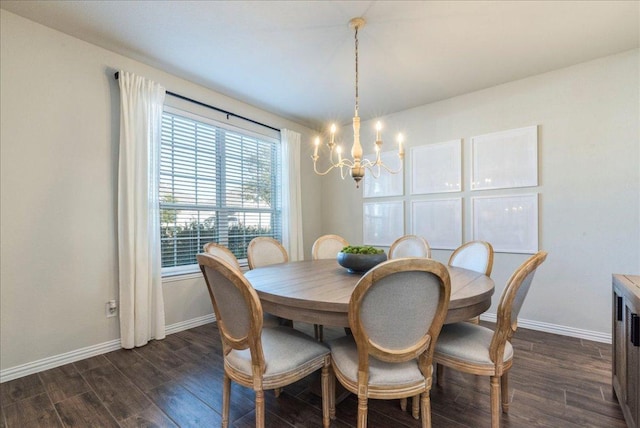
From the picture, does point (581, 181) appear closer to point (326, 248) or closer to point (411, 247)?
point (411, 247)

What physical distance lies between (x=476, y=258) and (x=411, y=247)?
624 millimetres

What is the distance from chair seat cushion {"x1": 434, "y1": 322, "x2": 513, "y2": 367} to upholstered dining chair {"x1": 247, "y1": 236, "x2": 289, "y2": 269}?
1729 mm

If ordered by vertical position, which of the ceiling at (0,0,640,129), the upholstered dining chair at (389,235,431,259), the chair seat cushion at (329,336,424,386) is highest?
the ceiling at (0,0,640,129)

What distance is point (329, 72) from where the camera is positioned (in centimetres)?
296

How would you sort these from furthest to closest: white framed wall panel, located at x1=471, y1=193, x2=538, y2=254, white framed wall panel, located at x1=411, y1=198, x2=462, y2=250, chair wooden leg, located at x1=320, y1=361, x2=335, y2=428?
white framed wall panel, located at x1=411, y1=198, x2=462, y2=250 → white framed wall panel, located at x1=471, y1=193, x2=538, y2=254 → chair wooden leg, located at x1=320, y1=361, x2=335, y2=428

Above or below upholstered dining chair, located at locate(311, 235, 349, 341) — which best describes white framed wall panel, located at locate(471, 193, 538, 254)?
above

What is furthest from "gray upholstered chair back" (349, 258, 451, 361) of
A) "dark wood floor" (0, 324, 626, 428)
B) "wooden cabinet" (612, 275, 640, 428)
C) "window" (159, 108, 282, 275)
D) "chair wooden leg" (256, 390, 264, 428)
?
"window" (159, 108, 282, 275)

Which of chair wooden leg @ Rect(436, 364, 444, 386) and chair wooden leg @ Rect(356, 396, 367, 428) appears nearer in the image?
chair wooden leg @ Rect(356, 396, 367, 428)

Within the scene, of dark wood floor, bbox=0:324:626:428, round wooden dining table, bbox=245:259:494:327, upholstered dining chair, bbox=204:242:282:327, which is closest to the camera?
round wooden dining table, bbox=245:259:494:327


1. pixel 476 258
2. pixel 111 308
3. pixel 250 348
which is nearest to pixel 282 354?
pixel 250 348

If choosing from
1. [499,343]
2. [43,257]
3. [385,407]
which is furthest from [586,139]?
[43,257]

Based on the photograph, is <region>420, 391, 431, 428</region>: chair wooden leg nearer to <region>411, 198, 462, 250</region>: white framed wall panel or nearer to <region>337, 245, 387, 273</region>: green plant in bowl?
<region>337, 245, 387, 273</region>: green plant in bowl

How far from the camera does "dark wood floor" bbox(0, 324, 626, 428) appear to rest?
1637mm

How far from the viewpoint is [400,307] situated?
122 centimetres
